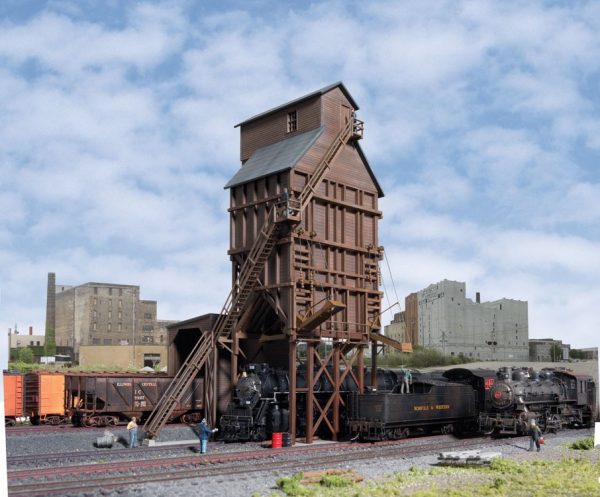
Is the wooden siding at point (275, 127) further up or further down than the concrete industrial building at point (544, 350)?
→ further up

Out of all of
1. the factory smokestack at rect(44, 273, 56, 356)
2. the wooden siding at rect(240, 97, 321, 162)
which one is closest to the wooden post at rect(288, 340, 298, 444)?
the wooden siding at rect(240, 97, 321, 162)

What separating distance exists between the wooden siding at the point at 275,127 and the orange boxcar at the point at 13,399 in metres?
17.1

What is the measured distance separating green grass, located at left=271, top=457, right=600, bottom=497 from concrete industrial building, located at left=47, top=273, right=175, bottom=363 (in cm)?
9452

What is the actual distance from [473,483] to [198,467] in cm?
869

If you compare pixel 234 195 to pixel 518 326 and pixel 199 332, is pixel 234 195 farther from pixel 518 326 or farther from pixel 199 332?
pixel 518 326

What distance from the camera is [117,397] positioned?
38.0 meters

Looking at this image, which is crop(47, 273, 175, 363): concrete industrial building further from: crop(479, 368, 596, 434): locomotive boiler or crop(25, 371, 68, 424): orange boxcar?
crop(479, 368, 596, 434): locomotive boiler

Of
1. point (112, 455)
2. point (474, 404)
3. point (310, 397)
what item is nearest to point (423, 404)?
point (474, 404)

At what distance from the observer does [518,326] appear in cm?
9800

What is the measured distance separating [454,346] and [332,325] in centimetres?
6283

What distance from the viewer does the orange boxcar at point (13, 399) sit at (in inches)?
1533

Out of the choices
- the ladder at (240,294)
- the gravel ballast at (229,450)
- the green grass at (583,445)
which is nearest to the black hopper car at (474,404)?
the gravel ballast at (229,450)

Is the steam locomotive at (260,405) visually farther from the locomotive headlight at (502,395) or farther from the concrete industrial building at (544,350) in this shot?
the concrete industrial building at (544,350)

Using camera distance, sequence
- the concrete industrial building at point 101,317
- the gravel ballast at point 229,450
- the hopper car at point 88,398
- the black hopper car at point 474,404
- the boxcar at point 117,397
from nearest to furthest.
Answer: the gravel ballast at point 229,450, the black hopper car at point 474,404, the boxcar at point 117,397, the hopper car at point 88,398, the concrete industrial building at point 101,317
